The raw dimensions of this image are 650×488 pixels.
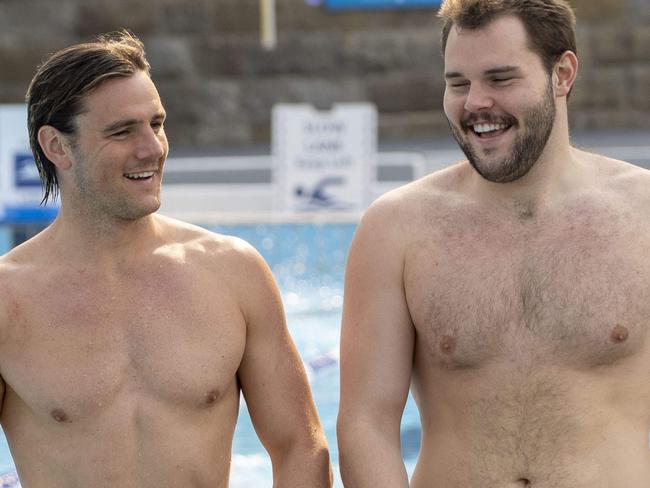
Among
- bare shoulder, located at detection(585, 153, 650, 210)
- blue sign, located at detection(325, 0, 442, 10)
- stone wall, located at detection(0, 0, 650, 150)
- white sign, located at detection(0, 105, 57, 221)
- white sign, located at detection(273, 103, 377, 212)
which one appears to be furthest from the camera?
blue sign, located at detection(325, 0, 442, 10)

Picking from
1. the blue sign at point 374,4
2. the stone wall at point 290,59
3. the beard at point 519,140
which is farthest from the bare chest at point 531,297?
the blue sign at point 374,4

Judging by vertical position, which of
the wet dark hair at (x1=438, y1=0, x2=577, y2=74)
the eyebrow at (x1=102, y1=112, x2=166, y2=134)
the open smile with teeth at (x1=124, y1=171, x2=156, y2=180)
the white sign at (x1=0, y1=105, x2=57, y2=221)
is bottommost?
the white sign at (x1=0, y1=105, x2=57, y2=221)

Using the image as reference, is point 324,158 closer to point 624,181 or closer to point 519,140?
point 624,181

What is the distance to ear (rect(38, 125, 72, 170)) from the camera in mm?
3031

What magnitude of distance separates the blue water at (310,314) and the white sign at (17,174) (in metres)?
1.34

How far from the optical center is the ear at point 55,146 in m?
3.03

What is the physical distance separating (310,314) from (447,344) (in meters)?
5.30

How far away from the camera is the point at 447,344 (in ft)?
9.82

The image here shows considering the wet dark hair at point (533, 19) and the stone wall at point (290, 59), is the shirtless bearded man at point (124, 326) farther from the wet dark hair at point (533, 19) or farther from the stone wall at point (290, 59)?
the stone wall at point (290, 59)

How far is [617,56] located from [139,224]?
496 inches

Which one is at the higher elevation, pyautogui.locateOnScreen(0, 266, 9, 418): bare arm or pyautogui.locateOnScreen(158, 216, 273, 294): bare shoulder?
pyautogui.locateOnScreen(158, 216, 273, 294): bare shoulder

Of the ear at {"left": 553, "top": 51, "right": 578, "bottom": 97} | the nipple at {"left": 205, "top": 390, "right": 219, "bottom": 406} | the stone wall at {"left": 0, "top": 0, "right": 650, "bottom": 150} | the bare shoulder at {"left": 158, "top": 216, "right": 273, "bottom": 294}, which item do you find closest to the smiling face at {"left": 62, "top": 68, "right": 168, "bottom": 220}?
the bare shoulder at {"left": 158, "top": 216, "right": 273, "bottom": 294}

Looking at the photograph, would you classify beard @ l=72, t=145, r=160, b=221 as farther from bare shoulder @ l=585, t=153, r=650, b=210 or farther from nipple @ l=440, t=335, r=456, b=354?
bare shoulder @ l=585, t=153, r=650, b=210

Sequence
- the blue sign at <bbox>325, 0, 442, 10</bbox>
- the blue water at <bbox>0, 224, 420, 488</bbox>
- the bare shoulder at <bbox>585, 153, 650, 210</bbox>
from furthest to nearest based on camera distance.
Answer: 1. the blue sign at <bbox>325, 0, 442, 10</bbox>
2. the blue water at <bbox>0, 224, 420, 488</bbox>
3. the bare shoulder at <bbox>585, 153, 650, 210</bbox>
